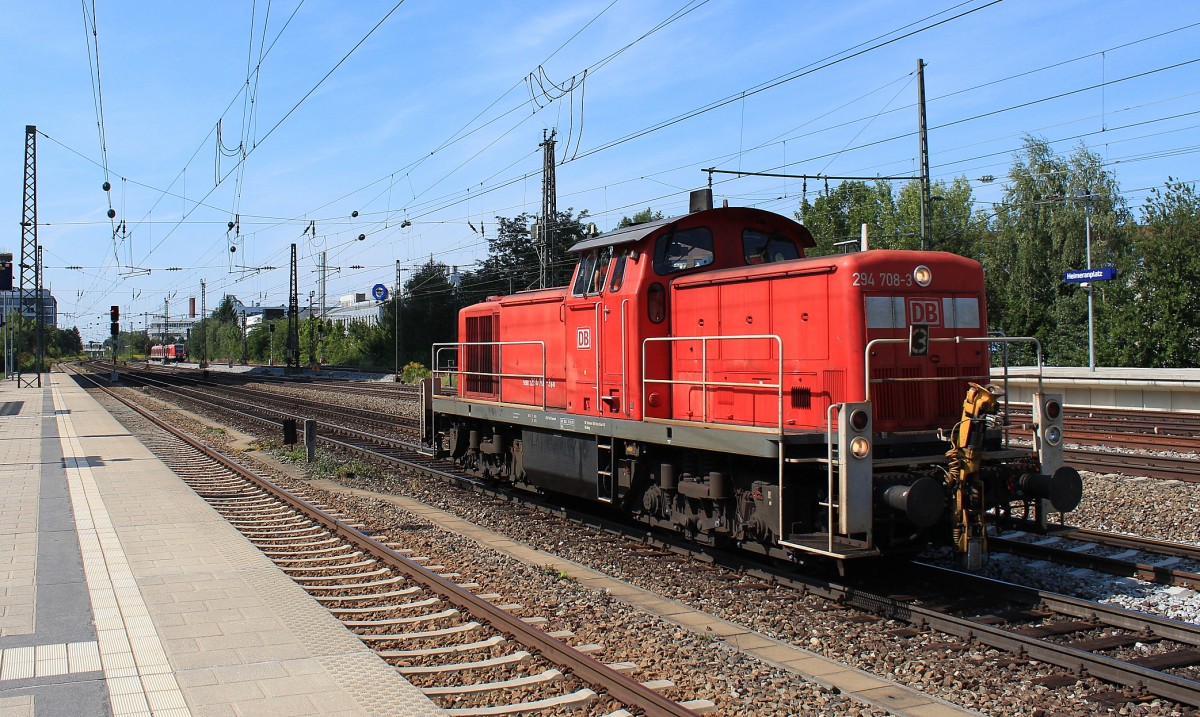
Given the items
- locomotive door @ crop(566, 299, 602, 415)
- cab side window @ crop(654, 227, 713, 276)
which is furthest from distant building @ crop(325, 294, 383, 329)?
cab side window @ crop(654, 227, 713, 276)

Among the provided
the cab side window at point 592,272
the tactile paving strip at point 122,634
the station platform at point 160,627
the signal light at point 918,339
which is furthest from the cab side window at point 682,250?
the tactile paving strip at point 122,634

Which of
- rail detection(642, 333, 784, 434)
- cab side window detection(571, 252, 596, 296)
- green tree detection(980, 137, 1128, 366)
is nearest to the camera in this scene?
rail detection(642, 333, 784, 434)

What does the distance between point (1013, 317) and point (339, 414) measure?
3176 centimetres

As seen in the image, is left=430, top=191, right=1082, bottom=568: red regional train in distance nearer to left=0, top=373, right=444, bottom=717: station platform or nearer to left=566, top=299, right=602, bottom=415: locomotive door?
left=566, top=299, right=602, bottom=415: locomotive door

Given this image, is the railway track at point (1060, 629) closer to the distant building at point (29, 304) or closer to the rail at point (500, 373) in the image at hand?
the rail at point (500, 373)

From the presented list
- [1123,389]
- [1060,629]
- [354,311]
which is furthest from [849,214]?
[354,311]

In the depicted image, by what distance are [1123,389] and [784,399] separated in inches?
766

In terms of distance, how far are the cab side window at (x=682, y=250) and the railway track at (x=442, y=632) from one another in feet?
12.4

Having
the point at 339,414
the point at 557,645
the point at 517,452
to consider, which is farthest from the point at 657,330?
the point at 339,414

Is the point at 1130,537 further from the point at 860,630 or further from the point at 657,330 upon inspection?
the point at 657,330

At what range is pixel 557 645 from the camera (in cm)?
545

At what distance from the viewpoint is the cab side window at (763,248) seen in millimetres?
8969

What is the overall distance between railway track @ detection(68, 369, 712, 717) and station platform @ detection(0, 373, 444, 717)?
10.6 inches

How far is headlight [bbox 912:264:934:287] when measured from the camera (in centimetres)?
734
